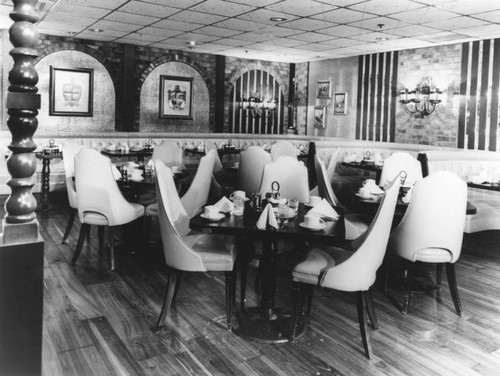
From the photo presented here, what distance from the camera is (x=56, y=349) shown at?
9.75ft

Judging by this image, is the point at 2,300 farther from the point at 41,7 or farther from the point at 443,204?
the point at 41,7

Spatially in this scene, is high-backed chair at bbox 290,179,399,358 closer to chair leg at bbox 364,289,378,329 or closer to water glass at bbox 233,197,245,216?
chair leg at bbox 364,289,378,329

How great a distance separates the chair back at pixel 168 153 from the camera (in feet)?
22.4

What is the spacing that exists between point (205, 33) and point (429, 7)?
3650 millimetres

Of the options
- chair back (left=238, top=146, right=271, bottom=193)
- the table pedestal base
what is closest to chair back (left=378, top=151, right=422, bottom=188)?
chair back (left=238, top=146, right=271, bottom=193)

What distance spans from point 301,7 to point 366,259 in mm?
4015

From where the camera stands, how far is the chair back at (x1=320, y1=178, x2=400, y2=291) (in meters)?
2.91

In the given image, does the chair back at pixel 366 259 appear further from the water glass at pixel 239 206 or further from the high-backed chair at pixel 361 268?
the water glass at pixel 239 206

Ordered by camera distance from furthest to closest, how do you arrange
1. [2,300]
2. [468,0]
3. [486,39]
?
[486,39] < [468,0] < [2,300]

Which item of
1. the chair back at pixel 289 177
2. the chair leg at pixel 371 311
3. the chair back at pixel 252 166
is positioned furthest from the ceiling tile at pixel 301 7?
the chair leg at pixel 371 311

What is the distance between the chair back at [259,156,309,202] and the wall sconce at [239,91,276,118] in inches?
256

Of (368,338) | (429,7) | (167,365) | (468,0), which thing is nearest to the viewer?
(167,365)

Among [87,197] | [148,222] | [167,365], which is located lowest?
[167,365]

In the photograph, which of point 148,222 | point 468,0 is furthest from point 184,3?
point 468,0
